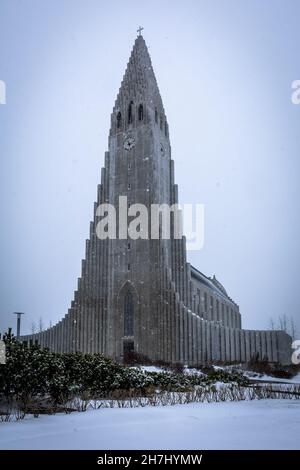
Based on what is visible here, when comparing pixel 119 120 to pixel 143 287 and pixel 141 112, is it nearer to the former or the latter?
pixel 141 112

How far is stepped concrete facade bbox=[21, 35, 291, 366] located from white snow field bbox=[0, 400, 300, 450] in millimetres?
29228

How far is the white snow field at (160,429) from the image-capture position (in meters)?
6.88

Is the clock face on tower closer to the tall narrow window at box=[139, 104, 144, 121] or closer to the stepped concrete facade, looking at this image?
the stepped concrete facade

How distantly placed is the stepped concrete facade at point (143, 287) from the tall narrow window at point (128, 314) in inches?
4.1

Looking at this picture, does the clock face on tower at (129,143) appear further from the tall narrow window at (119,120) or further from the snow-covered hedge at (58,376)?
the snow-covered hedge at (58,376)

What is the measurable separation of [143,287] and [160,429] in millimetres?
36600

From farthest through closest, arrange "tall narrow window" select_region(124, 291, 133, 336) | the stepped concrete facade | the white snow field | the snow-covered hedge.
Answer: "tall narrow window" select_region(124, 291, 133, 336) → the stepped concrete facade → the snow-covered hedge → the white snow field

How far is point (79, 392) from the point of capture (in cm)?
1307

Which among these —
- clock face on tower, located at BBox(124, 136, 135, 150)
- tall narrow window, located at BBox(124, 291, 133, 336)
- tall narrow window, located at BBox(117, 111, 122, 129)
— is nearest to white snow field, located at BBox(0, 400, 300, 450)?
tall narrow window, located at BBox(124, 291, 133, 336)

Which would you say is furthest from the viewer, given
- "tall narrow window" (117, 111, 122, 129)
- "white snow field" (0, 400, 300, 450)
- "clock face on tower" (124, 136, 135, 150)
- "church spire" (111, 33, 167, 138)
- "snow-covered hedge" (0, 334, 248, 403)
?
"tall narrow window" (117, 111, 122, 129)

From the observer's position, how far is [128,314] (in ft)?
150

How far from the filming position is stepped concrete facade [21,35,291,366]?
40406 mm

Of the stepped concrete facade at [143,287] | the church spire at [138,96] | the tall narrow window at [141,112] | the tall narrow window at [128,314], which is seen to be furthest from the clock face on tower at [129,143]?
the tall narrow window at [128,314]
